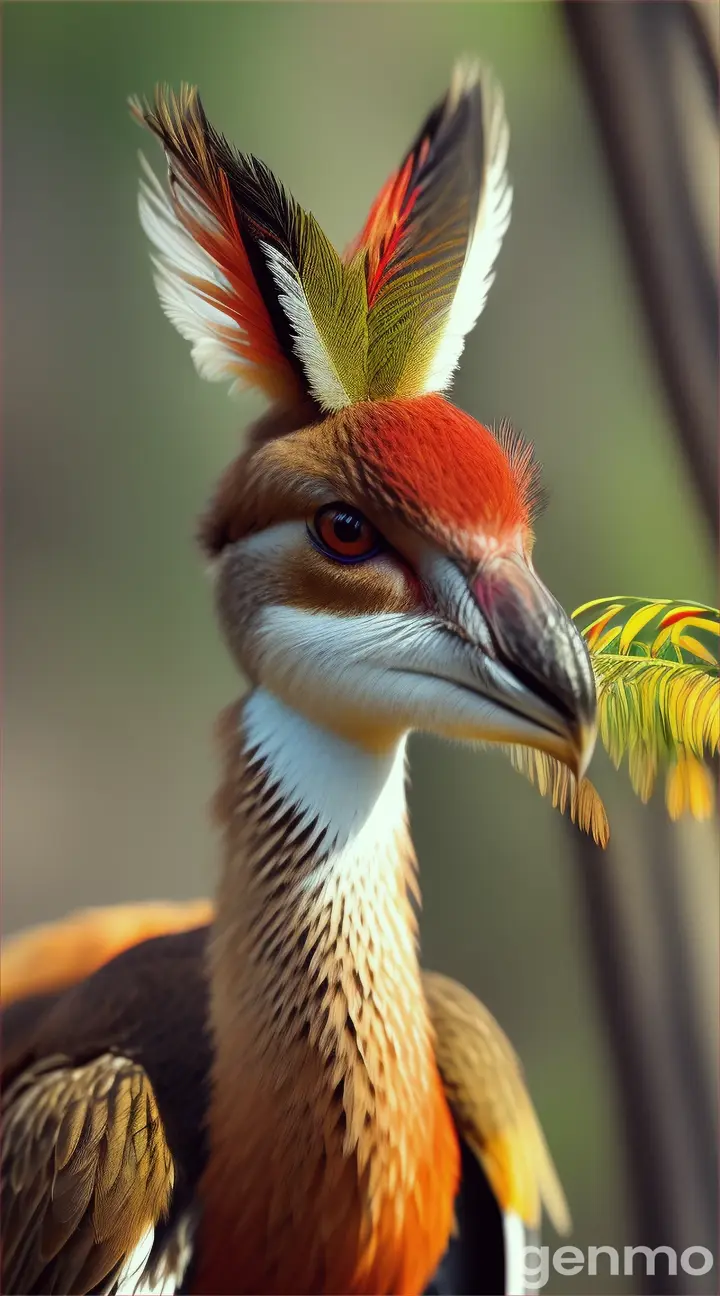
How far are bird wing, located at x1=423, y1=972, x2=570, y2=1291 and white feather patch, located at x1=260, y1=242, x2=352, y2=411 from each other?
0.46 meters

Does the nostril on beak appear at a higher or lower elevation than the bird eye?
lower

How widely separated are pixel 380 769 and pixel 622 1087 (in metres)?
0.36

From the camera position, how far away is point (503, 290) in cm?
78

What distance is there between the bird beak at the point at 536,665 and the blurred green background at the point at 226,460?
15 centimetres

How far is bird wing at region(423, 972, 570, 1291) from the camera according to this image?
2.61 ft

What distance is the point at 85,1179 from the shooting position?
0.71 metres

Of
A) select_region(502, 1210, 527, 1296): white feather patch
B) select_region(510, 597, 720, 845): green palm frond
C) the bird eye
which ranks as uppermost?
the bird eye

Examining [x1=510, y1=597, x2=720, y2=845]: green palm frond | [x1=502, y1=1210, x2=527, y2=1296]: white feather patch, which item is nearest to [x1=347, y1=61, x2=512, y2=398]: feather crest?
[x1=510, y1=597, x2=720, y2=845]: green palm frond

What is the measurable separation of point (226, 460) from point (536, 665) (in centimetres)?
31

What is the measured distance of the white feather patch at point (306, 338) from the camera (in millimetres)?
687

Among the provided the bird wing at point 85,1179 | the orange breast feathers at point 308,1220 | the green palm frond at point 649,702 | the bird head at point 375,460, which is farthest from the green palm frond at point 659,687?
the bird wing at point 85,1179

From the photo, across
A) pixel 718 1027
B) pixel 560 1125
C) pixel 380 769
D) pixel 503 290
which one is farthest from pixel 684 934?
pixel 503 290

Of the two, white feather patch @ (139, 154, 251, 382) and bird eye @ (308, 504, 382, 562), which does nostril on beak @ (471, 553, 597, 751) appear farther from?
white feather patch @ (139, 154, 251, 382)

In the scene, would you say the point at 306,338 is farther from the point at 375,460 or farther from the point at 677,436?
the point at 677,436
